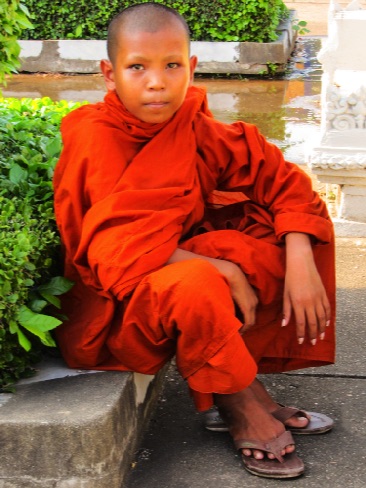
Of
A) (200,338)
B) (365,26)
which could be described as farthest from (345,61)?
(200,338)

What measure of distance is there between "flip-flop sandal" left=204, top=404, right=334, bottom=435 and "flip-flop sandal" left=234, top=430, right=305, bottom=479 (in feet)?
0.41

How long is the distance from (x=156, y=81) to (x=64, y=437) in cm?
105

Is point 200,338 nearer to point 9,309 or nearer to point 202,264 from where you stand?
point 202,264

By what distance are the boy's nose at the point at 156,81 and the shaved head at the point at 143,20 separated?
5.0 inches

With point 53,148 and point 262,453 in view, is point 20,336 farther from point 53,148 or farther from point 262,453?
point 53,148

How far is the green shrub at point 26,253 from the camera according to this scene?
2471 millimetres

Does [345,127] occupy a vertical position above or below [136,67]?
below

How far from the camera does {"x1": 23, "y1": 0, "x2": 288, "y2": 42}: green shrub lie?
841 cm

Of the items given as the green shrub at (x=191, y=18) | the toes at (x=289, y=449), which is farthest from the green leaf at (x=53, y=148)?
the green shrub at (x=191, y=18)

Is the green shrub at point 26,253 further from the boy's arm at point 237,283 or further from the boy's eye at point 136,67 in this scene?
the boy's eye at point 136,67

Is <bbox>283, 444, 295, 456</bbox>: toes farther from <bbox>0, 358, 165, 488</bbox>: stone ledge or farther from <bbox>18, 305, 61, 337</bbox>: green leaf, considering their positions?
<bbox>18, 305, 61, 337</bbox>: green leaf

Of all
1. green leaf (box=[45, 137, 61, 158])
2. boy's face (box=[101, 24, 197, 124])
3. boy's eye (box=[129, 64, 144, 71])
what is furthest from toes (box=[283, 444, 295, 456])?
green leaf (box=[45, 137, 61, 158])

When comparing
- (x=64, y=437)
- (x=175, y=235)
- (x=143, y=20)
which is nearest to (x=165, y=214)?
(x=175, y=235)

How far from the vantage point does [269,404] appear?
8.93 feet
